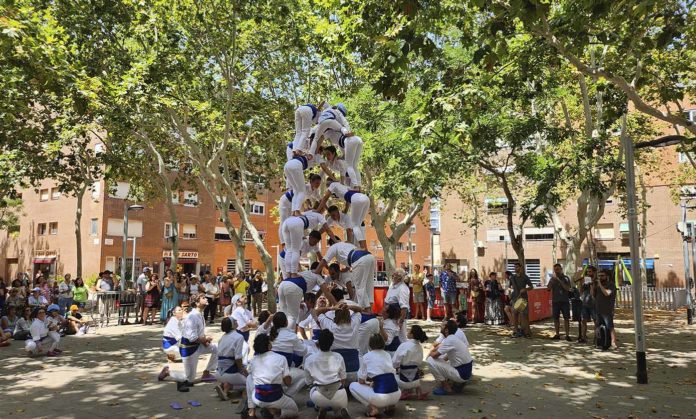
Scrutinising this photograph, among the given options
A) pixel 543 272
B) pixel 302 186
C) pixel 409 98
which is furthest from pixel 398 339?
pixel 543 272

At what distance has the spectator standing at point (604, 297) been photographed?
36.4 feet

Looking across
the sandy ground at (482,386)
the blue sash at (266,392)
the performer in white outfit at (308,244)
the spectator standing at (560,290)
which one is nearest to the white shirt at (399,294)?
the sandy ground at (482,386)

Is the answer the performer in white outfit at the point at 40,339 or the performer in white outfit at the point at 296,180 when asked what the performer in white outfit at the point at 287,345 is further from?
the performer in white outfit at the point at 40,339

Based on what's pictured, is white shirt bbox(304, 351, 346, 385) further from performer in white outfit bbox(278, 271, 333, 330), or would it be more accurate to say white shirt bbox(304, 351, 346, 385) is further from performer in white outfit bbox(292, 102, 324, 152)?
performer in white outfit bbox(292, 102, 324, 152)

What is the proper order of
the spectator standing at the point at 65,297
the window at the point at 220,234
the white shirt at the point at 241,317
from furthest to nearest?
the window at the point at 220,234 < the spectator standing at the point at 65,297 < the white shirt at the point at 241,317

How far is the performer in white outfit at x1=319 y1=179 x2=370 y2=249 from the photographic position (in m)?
8.56

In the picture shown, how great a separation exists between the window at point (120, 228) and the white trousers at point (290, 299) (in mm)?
32128

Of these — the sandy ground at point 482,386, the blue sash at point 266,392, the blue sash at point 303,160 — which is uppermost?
the blue sash at point 303,160

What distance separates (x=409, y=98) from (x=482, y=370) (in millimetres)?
10020

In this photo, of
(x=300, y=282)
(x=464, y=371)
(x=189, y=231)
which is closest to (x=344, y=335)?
(x=300, y=282)

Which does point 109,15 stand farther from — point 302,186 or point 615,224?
point 615,224

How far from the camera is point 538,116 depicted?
14.1m

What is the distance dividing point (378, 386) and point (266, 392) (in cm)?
143

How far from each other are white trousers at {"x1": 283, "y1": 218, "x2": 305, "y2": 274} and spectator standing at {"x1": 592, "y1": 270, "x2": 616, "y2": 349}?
689cm
